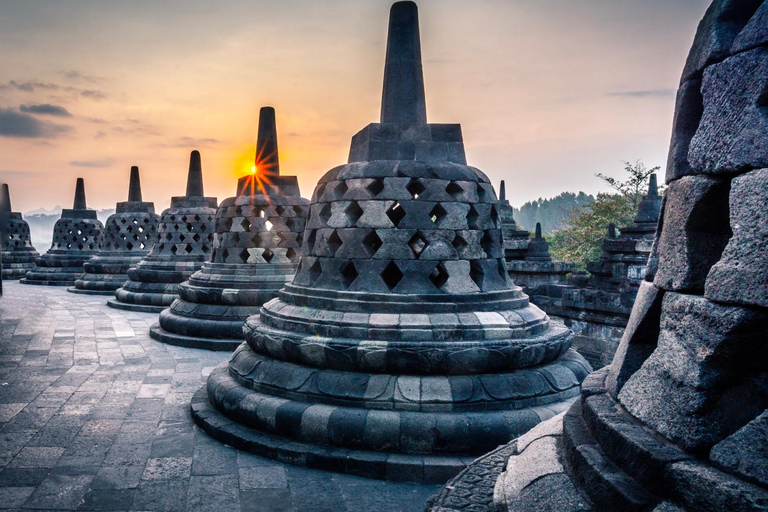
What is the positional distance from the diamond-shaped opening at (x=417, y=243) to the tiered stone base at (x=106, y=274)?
12616mm

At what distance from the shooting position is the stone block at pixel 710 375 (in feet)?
4.95

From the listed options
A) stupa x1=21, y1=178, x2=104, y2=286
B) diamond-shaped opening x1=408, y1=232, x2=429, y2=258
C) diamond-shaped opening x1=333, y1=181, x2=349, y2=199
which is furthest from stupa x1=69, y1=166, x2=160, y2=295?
diamond-shaped opening x1=408, y1=232, x2=429, y2=258

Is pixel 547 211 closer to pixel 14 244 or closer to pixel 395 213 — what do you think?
pixel 14 244

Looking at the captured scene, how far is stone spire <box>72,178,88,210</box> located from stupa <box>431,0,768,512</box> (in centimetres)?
2032

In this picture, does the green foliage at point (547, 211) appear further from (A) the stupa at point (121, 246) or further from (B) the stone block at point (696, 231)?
(B) the stone block at point (696, 231)

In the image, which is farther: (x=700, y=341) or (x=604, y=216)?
(x=604, y=216)

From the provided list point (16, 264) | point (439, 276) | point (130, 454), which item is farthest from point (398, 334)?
point (16, 264)

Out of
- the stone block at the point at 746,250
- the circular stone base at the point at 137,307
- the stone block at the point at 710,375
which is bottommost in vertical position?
the circular stone base at the point at 137,307

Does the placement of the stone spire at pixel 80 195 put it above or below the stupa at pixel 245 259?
above

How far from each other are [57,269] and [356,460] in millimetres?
18007

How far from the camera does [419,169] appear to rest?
4.52 m

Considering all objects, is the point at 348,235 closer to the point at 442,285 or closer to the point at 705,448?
the point at 442,285

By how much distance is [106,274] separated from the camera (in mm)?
15422

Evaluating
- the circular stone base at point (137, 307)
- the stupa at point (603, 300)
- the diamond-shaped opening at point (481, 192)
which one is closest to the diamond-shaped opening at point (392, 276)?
the diamond-shaped opening at point (481, 192)
